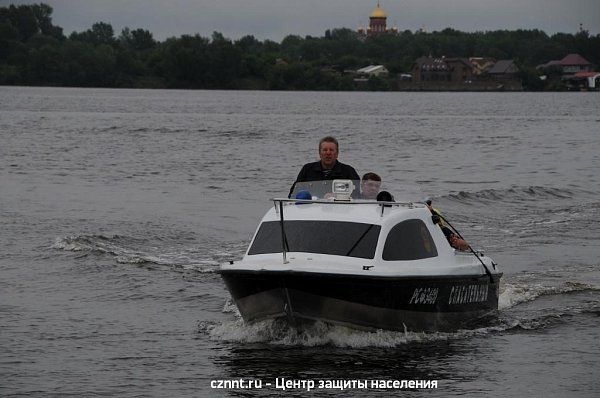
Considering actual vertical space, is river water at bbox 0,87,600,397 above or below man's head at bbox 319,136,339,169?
below

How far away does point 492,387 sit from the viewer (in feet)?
49.2

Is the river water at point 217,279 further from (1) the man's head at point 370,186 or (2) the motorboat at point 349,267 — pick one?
(1) the man's head at point 370,186

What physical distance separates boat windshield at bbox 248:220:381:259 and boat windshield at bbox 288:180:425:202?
2.32ft

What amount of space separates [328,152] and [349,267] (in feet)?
7.54

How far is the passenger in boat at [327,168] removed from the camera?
17.6m

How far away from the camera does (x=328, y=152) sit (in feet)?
57.6

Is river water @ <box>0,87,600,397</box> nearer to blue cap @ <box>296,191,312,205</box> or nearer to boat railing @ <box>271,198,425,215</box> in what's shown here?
boat railing @ <box>271,198,425,215</box>

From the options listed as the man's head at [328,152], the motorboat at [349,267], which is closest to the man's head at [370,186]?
the motorboat at [349,267]

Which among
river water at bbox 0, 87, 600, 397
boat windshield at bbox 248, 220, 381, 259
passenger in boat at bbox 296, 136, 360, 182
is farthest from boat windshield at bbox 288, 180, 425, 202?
river water at bbox 0, 87, 600, 397

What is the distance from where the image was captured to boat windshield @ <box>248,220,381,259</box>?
637 inches

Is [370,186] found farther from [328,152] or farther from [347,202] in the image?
[328,152]

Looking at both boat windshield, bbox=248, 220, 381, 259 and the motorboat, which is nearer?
the motorboat

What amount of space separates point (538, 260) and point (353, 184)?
8.80 metres

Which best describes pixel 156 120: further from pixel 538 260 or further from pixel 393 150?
pixel 538 260
